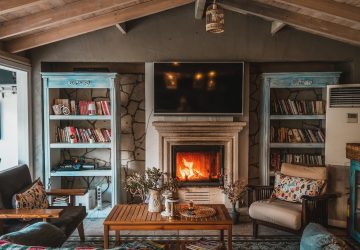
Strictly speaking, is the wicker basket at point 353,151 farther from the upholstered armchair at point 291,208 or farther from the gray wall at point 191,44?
the gray wall at point 191,44

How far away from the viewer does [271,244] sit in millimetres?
3918

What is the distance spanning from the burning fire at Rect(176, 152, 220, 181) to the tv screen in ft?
→ 2.07

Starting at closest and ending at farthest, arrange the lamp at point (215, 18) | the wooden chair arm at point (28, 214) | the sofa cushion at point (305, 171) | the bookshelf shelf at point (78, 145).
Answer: the lamp at point (215, 18), the wooden chair arm at point (28, 214), the sofa cushion at point (305, 171), the bookshelf shelf at point (78, 145)

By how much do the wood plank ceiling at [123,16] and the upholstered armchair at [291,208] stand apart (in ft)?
5.60

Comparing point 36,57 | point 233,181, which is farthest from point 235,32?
point 36,57

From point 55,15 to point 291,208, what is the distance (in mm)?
3318

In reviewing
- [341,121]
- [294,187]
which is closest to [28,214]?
[294,187]

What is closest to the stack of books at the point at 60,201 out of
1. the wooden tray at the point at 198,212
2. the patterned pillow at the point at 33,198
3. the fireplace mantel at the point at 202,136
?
the patterned pillow at the point at 33,198

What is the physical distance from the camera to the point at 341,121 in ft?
14.8

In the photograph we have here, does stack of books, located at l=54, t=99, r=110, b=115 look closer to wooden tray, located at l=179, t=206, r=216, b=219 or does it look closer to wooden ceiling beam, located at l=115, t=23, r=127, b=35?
wooden ceiling beam, located at l=115, t=23, r=127, b=35

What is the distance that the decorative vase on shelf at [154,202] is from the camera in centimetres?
363

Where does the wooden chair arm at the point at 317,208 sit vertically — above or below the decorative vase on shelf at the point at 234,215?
above

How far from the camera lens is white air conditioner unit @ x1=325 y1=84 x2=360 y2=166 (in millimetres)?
4449

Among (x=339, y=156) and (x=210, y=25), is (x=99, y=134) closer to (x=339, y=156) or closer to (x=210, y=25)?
(x=210, y=25)
